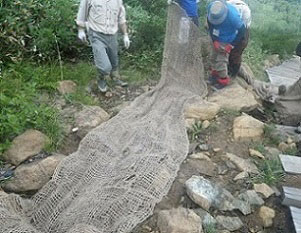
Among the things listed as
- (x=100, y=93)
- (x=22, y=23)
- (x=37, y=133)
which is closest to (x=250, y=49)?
(x=100, y=93)

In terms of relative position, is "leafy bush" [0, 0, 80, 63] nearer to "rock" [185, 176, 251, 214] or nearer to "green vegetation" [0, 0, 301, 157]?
"green vegetation" [0, 0, 301, 157]

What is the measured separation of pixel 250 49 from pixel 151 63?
2.09 m

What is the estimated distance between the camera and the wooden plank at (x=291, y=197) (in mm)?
3322

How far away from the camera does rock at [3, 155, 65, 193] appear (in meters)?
3.39

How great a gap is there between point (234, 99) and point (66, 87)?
1.83 meters

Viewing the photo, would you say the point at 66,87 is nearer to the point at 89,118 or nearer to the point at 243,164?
the point at 89,118

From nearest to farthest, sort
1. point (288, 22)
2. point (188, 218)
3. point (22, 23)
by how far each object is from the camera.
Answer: point (188, 218) → point (22, 23) → point (288, 22)

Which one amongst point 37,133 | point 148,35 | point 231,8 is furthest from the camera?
point 148,35

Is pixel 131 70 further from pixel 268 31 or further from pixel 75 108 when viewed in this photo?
pixel 268 31

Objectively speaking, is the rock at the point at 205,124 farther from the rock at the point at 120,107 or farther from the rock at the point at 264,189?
the rock at the point at 264,189

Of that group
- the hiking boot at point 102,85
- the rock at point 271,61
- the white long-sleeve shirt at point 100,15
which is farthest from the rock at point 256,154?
the rock at point 271,61

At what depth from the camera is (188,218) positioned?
3.02 metres

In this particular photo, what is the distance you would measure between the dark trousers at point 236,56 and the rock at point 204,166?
6.37 feet

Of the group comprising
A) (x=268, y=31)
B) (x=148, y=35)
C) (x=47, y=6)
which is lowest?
(x=268, y=31)
